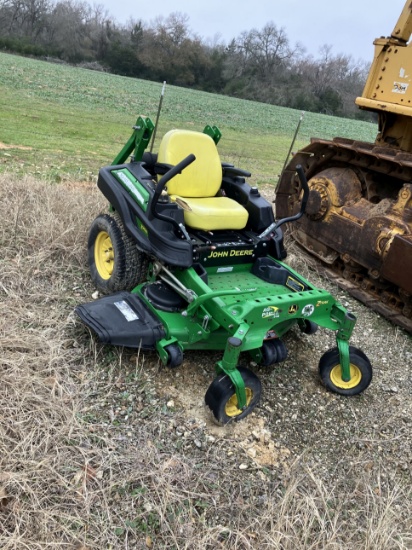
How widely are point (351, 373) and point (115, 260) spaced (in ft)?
6.29

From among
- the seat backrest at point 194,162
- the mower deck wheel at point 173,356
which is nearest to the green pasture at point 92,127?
the seat backrest at point 194,162

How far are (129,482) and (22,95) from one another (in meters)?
17.2

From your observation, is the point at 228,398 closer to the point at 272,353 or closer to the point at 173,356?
the point at 173,356

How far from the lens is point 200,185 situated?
418cm

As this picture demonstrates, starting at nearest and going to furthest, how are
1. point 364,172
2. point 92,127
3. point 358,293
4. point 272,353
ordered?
1. point 272,353
2. point 358,293
3. point 364,172
4. point 92,127

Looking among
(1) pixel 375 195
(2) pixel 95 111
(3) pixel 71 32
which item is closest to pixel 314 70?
(3) pixel 71 32

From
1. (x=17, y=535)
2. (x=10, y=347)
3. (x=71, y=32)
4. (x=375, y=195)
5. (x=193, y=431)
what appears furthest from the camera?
(x=71, y=32)

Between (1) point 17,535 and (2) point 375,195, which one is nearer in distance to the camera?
(1) point 17,535

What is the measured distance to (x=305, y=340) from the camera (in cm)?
409

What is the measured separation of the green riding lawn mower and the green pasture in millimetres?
3316

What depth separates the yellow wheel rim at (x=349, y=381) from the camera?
349 cm

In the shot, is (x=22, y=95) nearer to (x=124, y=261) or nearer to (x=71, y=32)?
(x=124, y=261)

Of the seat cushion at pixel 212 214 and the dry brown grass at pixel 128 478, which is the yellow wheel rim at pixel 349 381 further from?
the seat cushion at pixel 212 214

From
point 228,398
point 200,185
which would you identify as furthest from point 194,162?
point 228,398
